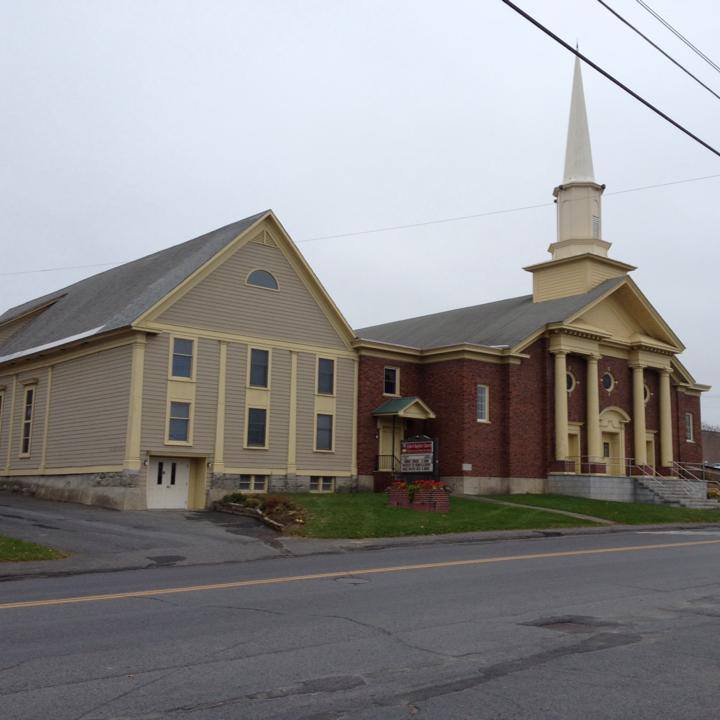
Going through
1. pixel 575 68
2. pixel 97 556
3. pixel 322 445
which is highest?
pixel 575 68

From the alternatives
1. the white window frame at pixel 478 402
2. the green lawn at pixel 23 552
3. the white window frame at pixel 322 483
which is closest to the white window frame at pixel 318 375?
the white window frame at pixel 322 483

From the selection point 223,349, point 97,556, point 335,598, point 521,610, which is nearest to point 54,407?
point 223,349

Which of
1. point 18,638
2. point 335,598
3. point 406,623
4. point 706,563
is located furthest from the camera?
point 706,563

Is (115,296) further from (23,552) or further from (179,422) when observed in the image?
(23,552)

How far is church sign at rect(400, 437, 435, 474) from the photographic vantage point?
31.7 metres

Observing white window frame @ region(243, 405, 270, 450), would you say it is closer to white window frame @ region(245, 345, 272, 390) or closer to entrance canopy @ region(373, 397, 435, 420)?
white window frame @ region(245, 345, 272, 390)

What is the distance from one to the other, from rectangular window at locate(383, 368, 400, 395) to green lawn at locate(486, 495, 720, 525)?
597 cm

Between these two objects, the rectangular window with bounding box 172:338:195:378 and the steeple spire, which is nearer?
the rectangular window with bounding box 172:338:195:378

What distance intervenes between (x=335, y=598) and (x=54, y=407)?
894 inches

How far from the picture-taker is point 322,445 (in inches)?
1303

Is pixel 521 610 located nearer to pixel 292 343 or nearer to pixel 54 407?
pixel 292 343

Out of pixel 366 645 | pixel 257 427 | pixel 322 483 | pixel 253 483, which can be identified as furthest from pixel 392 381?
pixel 366 645

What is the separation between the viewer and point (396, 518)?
25.0 metres

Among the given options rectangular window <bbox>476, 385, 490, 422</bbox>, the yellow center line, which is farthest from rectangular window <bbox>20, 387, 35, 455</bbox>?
the yellow center line
